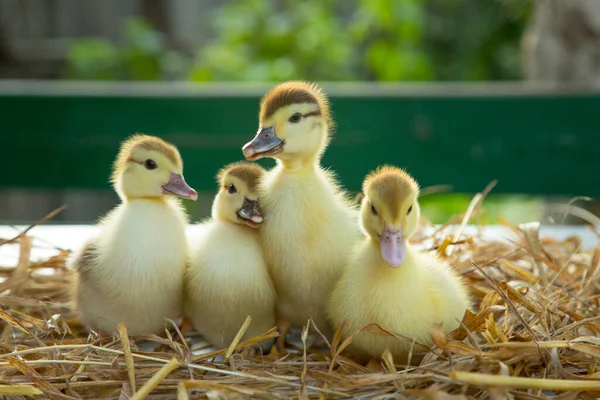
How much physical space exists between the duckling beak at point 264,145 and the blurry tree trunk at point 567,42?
1785mm

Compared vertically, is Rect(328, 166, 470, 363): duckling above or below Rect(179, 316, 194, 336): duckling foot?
above

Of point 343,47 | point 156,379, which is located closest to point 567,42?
point 343,47

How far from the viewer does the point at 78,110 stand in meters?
2.21

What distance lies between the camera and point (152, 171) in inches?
47.4

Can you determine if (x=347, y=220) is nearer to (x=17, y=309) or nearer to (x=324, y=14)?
(x=17, y=309)

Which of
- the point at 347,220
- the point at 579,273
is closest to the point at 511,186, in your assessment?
the point at 579,273

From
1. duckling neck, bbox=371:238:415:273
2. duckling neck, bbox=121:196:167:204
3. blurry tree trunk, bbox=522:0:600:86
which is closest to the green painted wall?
blurry tree trunk, bbox=522:0:600:86

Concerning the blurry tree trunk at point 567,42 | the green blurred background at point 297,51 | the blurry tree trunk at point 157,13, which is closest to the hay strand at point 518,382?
the blurry tree trunk at point 567,42

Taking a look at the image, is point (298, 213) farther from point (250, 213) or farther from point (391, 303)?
point (391, 303)

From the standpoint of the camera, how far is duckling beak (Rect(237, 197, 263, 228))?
1167 mm

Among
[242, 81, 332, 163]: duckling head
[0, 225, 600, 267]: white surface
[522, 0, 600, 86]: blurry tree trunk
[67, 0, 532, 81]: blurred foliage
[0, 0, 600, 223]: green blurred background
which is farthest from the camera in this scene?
[67, 0, 532, 81]: blurred foliage

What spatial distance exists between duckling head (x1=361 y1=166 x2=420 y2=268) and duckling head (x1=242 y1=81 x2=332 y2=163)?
0.45 feet

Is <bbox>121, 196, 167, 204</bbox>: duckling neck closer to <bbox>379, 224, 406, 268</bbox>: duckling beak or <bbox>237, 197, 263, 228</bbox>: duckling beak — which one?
<bbox>237, 197, 263, 228</bbox>: duckling beak

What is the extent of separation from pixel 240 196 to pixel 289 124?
133 mm
